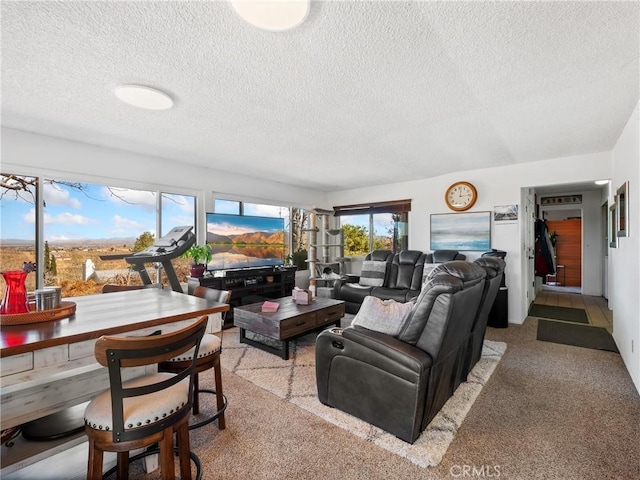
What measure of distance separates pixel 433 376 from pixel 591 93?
2473 millimetres

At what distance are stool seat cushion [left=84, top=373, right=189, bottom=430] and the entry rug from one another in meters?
1.14

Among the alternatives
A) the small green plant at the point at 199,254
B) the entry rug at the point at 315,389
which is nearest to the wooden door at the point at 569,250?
the entry rug at the point at 315,389

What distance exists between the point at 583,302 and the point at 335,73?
21.9 feet

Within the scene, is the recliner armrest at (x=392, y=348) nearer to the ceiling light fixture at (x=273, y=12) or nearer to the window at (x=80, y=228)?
the ceiling light fixture at (x=273, y=12)

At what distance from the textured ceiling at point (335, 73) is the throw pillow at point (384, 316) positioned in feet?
5.25

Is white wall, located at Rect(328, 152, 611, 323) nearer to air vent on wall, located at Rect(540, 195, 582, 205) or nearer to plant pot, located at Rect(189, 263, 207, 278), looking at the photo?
air vent on wall, located at Rect(540, 195, 582, 205)

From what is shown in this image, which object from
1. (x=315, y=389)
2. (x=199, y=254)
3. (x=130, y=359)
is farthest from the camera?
(x=199, y=254)

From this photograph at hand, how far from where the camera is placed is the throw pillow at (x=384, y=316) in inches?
79.7

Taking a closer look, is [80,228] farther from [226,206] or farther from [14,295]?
[14,295]

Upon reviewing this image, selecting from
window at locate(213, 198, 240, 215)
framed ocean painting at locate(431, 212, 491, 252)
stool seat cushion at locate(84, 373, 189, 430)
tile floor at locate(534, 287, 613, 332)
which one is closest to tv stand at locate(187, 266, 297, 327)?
window at locate(213, 198, 240, 215)

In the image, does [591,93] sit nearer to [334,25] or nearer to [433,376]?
[334,25]

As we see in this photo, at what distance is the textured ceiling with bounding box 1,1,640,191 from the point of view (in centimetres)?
156

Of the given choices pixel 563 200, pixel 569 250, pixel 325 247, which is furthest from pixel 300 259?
pixel 569 250

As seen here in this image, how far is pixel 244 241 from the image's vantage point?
5117 millimetres
